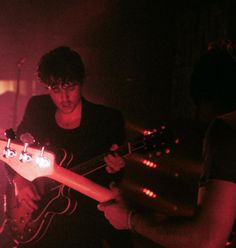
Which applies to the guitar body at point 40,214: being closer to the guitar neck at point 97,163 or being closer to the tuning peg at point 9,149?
the guitar neck at point 97,163

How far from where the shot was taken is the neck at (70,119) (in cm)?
282

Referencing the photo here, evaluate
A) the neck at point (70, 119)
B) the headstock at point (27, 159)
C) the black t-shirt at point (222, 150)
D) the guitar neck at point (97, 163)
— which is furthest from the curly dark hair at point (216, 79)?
the neck at point (70, 119)

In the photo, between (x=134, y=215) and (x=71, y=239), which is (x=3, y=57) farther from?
(x=134, y=215)

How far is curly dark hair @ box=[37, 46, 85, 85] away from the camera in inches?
112

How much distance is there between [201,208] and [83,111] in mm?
1601

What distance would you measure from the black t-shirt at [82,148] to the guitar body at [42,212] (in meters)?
0.02

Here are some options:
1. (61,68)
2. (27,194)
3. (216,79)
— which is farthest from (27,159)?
(216,79)

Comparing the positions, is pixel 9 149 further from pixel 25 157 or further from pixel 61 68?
pixel 61 68

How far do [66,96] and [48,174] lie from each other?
0.57 m

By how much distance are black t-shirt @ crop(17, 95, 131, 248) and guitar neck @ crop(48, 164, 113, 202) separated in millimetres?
173

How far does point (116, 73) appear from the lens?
154 inches

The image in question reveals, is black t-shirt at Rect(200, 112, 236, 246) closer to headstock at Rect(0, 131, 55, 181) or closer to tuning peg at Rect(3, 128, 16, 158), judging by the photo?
headstock at Rect(0, 131, 55, 181)

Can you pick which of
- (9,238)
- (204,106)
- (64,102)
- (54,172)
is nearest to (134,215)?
(204,106)

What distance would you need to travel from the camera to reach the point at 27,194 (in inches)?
105
